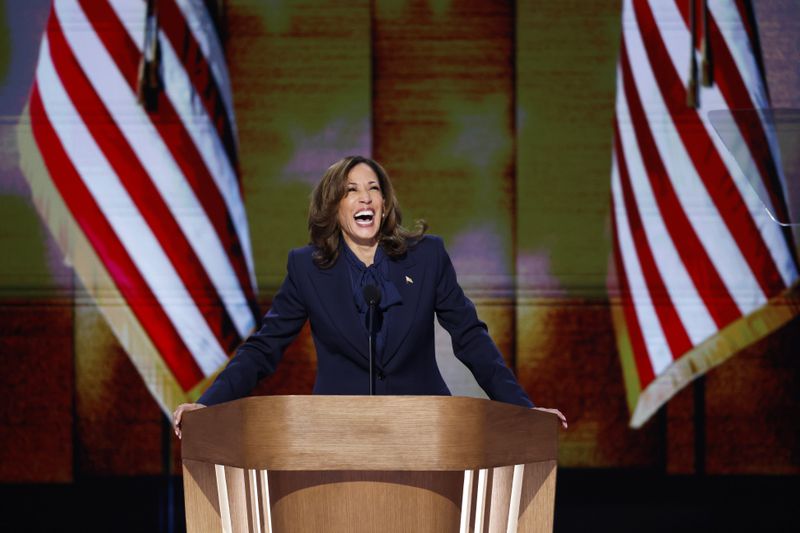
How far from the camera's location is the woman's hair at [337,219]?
2.67 m

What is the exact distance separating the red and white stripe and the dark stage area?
0.60m

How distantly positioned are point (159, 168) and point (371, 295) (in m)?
2.70

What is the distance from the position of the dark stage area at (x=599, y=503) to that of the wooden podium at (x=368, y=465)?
100 inches

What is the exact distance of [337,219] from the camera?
2.70 metres

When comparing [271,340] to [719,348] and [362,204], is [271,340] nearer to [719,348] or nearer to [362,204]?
[362,204]

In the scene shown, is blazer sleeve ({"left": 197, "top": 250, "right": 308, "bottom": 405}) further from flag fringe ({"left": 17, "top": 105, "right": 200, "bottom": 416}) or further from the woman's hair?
flag fringe ({"left": 17, "top": 105, "right": 200, "bottom": 416})

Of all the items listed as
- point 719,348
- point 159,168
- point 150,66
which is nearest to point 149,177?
point 159,168

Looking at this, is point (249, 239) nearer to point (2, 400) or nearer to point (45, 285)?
point (45, 285)

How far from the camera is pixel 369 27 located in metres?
4.78

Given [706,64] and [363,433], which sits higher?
[706,64]

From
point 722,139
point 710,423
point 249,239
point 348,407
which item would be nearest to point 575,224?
point 722,139

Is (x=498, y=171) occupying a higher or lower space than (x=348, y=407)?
higher

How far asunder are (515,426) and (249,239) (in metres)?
2.93

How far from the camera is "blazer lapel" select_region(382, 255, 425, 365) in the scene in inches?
101
